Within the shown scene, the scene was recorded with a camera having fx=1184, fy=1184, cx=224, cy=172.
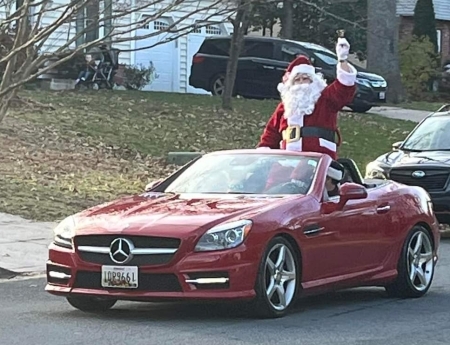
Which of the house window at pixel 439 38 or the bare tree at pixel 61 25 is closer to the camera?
the bare tree at pixel 61 25

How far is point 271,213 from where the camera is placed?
8906 mm

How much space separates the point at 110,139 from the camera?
21672 millimetres

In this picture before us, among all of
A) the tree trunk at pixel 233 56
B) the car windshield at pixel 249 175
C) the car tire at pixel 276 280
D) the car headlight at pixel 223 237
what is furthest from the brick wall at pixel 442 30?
the car headlight at pixel 223 237

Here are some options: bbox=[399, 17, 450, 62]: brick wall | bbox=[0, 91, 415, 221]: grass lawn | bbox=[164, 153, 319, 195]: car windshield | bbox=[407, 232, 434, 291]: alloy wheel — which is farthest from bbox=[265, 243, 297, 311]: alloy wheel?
bbox=[399, 17, 450, 62]: brick wall

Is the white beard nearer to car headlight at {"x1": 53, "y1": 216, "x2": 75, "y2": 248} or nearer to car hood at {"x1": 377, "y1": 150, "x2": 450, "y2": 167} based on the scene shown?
car headlight at {"x1": 53, "y1": 216, "x2": 75, "y2": 248}

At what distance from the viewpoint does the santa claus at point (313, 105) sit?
1131 centimetres

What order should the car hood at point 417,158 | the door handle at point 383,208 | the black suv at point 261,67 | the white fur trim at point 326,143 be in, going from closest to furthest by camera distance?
the door handle at point 383,208 → the white fur trim at point 326,143 → the car hood at point 417,158 → the black suv at point 261,67

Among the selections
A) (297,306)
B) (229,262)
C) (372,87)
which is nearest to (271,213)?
(229,262)

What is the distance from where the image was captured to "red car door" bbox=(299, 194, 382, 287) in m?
9.27

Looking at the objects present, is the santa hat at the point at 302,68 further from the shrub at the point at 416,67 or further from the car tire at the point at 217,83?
the shrub at the point at 416,67

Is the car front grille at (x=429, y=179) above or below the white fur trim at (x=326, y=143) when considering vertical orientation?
below

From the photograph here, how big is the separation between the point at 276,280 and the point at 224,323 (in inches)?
20.7

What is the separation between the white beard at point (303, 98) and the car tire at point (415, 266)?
1.62 meters

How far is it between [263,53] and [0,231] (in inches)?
671
